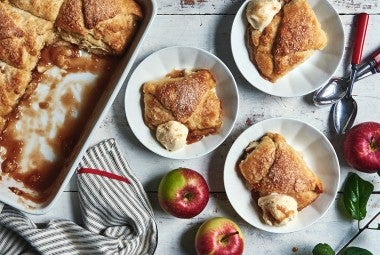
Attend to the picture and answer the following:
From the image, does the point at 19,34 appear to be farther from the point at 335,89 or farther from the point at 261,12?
the point at 335,89

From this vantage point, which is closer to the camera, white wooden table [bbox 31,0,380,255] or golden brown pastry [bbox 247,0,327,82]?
golden brown pastry [bbox 247,0,327,82]

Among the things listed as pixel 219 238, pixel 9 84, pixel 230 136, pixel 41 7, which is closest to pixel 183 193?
pixel 219 238

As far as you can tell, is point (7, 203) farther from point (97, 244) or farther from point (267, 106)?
point (267, 106)

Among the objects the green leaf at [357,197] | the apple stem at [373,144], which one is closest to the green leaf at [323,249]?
the green leaf at [357,197]

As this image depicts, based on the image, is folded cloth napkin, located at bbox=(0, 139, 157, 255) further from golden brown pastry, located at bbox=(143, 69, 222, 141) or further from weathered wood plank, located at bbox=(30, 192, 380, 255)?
golden brown pastry, located at bbox=(143, 69, 222, 141)

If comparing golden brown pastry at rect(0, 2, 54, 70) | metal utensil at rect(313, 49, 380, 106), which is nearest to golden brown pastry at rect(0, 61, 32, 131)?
golden brown pastry at rect(0, 2, 54, 70)

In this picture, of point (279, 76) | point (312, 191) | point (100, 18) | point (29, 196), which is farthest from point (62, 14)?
point (312, 191)
